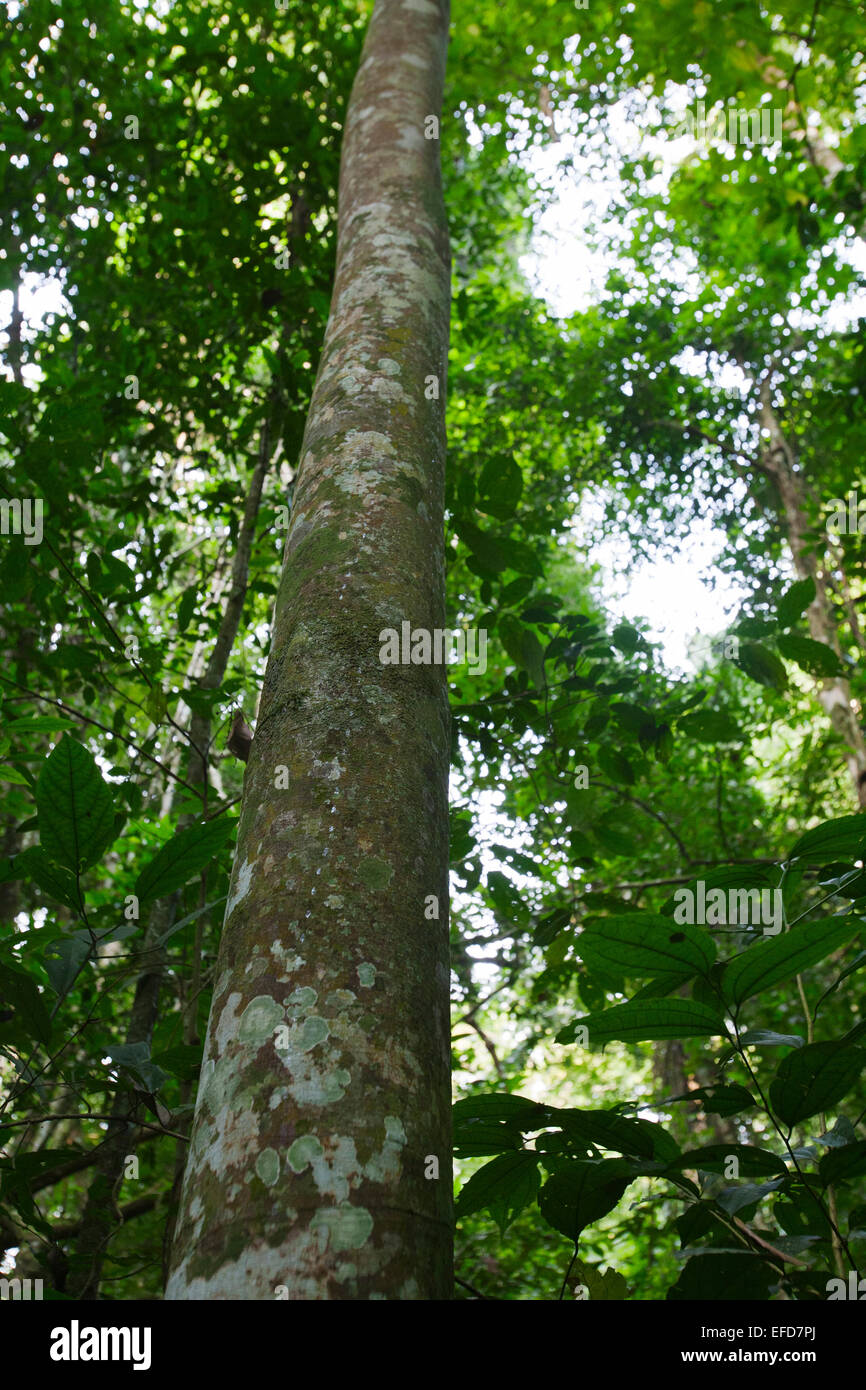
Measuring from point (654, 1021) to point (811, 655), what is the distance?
4.58 feet

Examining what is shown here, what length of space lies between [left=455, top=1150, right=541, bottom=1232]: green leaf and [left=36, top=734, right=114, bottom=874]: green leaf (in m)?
0.67

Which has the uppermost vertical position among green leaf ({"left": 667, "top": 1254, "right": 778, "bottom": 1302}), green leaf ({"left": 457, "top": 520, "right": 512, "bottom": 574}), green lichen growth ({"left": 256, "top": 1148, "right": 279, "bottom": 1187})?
green leaf ({"left": 457, "top": 520, "right": 512, "bottom": 574})

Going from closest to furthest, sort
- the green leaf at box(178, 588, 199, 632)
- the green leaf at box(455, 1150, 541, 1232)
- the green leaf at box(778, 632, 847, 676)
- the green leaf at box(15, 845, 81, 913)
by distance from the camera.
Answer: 1. the green leaf at box(455, 1150, 541, 1232)
2. the green leaf at box(15, 845, 81, 913)
3. the green leaf at box(778, 632, 847, 676)
4. the green leaf at box(178, 588, 199, 632)

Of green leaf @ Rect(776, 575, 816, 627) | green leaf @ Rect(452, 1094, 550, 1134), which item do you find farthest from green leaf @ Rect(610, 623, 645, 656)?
green leaf @ Rect(452, 1094, 550, 1134)

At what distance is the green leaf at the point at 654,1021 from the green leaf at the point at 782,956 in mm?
38

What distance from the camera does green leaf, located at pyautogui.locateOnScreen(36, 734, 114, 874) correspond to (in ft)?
4.04

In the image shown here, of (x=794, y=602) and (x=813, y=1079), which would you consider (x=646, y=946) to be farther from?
(x=794, y=602)

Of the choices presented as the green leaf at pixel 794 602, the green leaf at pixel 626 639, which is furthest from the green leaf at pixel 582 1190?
the green leaf at pixel 626 639

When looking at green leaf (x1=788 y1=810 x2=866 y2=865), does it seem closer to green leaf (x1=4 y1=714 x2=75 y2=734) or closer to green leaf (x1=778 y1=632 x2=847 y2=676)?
green leaf (x1=778 y1=632 x2=847 y2=676)

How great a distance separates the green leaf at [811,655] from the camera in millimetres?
2109

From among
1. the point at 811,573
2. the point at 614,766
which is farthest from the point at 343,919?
the point at 811,573

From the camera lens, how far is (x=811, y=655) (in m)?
2.12
